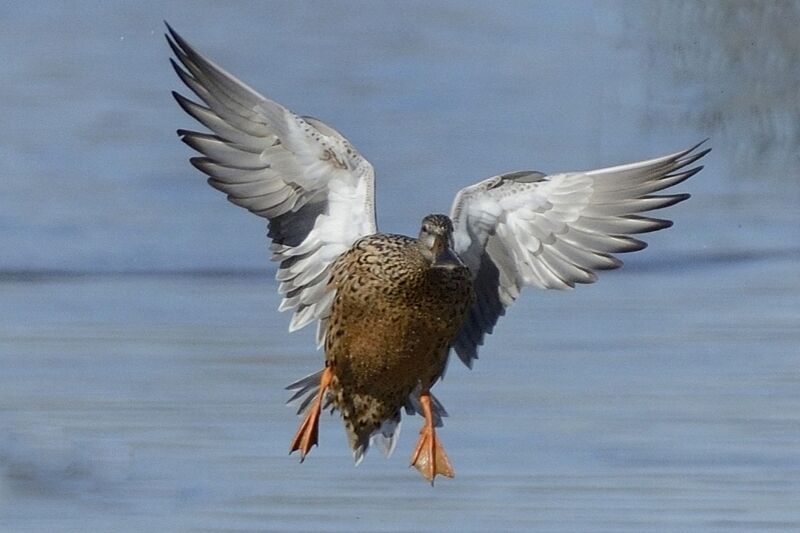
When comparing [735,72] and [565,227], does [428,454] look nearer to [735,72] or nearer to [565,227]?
[565,227]

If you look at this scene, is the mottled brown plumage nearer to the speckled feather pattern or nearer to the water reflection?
the speckled feather pattern

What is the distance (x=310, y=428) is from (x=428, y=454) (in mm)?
360

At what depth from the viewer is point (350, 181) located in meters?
6.97

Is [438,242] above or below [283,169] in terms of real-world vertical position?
below

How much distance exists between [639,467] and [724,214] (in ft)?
11.6

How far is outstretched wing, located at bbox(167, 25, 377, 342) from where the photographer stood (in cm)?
→ 696

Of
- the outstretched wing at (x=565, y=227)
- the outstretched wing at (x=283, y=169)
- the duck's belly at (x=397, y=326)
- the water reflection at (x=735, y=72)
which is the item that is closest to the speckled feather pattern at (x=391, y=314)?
the duck's belly at (x=397, y=326)

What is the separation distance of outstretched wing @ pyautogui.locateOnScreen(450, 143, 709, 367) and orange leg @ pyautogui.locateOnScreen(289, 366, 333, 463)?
1.87 ft

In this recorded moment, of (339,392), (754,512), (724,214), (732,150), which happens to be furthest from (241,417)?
(732,150)

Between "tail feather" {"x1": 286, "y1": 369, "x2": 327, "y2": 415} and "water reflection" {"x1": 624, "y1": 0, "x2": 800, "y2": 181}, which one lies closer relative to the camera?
"tail feather" {"x1": 286, "y1": 369, "x2": 327, "y2": 415}

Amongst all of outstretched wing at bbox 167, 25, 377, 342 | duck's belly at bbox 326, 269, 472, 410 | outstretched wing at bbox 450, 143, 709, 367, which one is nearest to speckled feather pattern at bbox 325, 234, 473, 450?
duck's belly at bbox 326, 269, 472, 410

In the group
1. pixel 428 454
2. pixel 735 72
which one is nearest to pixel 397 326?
pixel 428 454

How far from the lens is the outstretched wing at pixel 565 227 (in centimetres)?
711

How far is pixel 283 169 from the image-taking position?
7.05m
